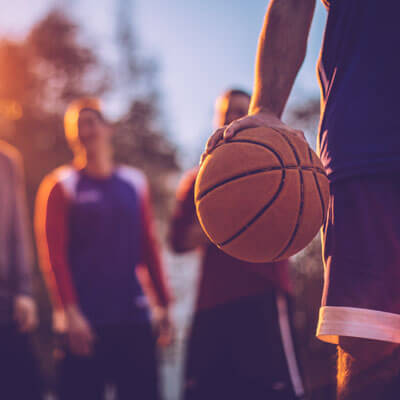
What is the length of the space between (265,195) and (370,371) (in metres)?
0.59

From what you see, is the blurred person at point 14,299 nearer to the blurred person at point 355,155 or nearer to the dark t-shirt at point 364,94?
the blurred person at point 355,155

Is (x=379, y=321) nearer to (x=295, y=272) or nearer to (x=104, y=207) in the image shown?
(x=104, y=207)

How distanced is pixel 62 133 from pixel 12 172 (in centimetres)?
857

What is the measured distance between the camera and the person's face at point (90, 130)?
423 centimetres

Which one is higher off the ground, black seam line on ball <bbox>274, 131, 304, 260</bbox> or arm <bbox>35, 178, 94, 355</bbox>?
black seam line on ball <bbox>274, 131, 304, 260</bbox>

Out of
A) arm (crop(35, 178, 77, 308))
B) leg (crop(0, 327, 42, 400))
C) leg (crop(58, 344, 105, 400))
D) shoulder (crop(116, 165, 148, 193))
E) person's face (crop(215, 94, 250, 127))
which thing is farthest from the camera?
shoulder (crop(116, 165, 148, 193))

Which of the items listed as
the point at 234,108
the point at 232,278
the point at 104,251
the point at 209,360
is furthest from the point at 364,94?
the point at 104,251

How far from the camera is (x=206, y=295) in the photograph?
3020 mm

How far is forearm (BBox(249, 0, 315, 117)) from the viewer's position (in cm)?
170

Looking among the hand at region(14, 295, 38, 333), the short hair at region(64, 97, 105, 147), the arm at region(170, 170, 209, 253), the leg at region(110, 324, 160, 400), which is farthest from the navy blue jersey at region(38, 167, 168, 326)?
the arm at region(170, 170, 209, 253)

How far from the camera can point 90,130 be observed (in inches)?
167

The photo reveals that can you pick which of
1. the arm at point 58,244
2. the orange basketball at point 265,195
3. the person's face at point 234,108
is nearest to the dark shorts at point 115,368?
the arm at point 58,244

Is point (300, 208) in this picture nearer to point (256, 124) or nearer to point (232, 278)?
point (256, 124)

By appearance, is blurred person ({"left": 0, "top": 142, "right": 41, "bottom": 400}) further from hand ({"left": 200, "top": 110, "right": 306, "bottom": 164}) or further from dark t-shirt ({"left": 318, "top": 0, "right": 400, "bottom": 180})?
Answer: dark t-shirt ({"left": 318, "top": 0, "right": 400, "bottom": 180})
